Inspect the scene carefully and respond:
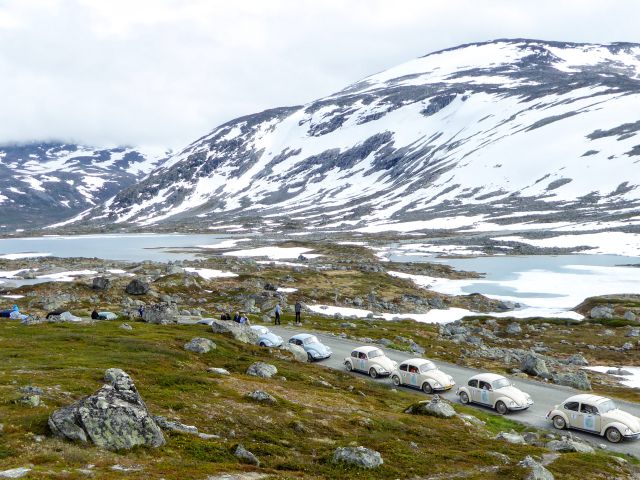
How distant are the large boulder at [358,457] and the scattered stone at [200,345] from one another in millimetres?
23452

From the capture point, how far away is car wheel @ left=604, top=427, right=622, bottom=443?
3038 cm

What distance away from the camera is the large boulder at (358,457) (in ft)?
64.8

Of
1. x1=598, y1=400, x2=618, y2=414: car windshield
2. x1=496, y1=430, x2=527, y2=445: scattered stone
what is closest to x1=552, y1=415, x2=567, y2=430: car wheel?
x1=598, y1=400, x2=618, y2=414: car windshield

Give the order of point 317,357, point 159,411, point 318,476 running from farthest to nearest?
point 317,357, point 159,411, point 318,476

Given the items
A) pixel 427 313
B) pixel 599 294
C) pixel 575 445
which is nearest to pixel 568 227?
pixel 599 294

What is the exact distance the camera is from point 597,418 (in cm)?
3119

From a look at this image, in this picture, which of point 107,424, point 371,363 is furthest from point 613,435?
point 107,424

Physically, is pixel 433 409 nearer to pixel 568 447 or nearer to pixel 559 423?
pixel 568 447

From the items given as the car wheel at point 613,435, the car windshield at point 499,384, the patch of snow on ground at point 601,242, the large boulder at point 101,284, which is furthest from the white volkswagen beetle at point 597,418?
the patch of snow on ground at point 601,242

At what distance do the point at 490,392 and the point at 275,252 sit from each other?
138159 mm

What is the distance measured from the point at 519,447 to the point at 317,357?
26.2 metres

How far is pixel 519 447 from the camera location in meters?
25.7

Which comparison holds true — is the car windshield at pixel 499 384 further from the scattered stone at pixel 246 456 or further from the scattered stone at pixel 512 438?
the scattered stone at pixel 246 456

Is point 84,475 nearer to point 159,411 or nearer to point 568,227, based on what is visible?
point 159,411
